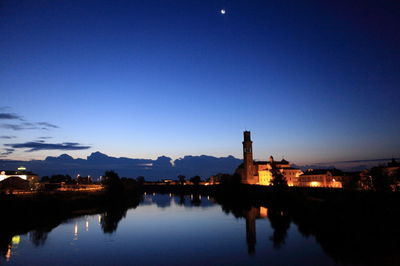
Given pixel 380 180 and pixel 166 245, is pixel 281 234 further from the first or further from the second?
pixel 380 180

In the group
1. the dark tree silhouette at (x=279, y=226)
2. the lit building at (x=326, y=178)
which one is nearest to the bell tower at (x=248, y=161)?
the lit building at (x=326, y=178)

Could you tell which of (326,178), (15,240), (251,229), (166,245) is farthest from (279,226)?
(326,178)

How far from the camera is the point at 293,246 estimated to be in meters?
38.5

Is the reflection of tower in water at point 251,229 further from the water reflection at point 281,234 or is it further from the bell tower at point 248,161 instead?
the bell tower at point 248,161

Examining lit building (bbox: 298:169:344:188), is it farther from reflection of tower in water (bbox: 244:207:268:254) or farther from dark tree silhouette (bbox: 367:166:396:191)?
reflection of tower in water (bbox: 244:207:268:254)

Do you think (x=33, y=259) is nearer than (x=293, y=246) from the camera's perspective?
Yes

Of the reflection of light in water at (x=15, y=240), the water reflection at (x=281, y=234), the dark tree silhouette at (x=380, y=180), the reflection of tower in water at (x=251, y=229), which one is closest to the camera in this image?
the water reflection at (x=281, y=234)

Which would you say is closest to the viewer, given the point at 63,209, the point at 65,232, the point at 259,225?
the point at 65,232

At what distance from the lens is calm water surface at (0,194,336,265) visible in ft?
107

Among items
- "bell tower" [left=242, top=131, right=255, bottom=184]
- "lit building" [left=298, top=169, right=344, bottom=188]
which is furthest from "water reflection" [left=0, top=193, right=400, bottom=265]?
"bell tower" [left=242, top=131, right=255, bottom=184]

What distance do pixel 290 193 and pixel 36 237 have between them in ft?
188

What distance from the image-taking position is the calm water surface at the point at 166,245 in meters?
32.8

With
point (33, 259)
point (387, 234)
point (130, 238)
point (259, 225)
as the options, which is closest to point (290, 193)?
point (259, 225)

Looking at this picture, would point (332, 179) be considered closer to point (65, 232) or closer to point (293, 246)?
point (293, 246)
